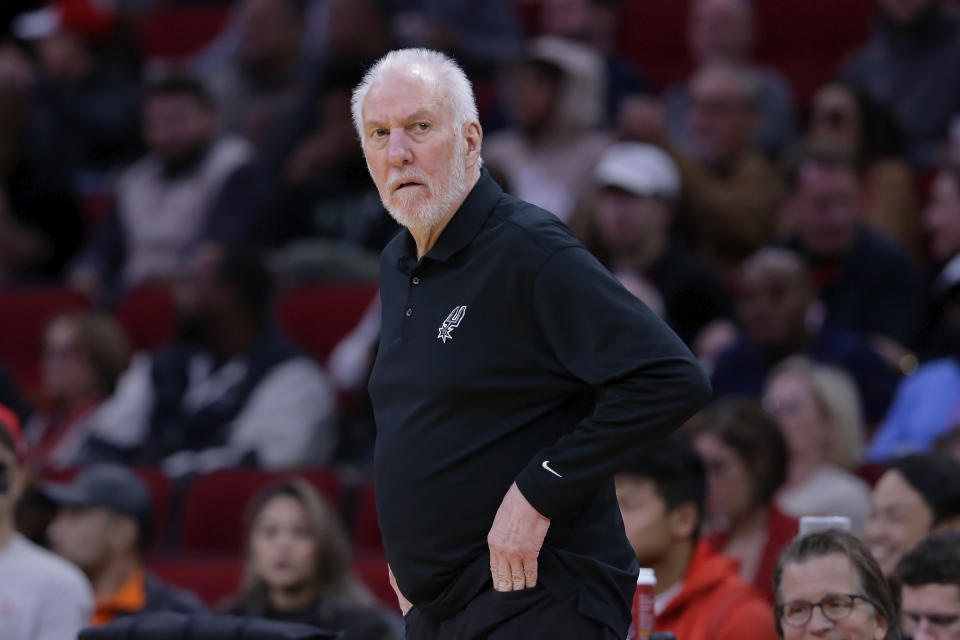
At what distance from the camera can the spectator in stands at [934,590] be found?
131 inches

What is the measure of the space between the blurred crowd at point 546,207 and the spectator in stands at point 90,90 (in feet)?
0.05


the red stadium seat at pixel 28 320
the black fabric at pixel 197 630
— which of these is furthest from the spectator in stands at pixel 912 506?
the red stadium seat at pixel 28 320

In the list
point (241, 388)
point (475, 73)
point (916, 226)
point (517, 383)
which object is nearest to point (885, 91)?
point (916, 226)

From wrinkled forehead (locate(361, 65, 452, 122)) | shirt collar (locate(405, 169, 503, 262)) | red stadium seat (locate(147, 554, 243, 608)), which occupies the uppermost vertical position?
wrinkled forehead (locate(361, 65, 452, 122))

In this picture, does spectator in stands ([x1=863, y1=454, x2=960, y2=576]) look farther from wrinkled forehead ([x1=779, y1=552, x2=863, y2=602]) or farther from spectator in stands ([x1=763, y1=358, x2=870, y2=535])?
spectator in stands ([x1=763, y1=358, x2=870, y2=535])

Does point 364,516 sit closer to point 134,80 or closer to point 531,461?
point 531,461

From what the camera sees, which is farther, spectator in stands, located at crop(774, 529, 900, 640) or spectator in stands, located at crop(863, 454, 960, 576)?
spectator in stands, located at crop(863, 454, 960, 576)

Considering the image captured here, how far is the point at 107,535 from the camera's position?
16.7 ft

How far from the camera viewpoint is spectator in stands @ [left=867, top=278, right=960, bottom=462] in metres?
5.52

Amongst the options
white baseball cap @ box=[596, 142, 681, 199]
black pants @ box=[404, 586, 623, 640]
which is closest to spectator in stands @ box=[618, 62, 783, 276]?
white baseball cap @ box=[596, 142, 681, 199]

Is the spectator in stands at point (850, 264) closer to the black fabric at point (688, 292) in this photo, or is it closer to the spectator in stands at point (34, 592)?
the black fabric at point (688, 292)

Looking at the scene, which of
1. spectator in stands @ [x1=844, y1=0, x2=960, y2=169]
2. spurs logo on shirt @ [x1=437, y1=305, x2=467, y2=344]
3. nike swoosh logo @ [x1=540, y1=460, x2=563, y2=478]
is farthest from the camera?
spectator in stands @ [x1=844, y1=0, x2=960, y2=169]

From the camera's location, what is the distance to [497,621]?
104 inches

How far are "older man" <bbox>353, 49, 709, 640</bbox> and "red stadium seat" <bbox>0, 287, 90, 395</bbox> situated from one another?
5.30m
